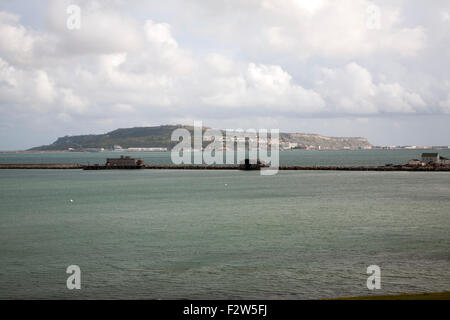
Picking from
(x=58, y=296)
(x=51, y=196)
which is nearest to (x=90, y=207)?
(x=51, y=196)

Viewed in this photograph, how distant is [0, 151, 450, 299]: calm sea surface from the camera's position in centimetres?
2091

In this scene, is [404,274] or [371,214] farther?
[371,214]

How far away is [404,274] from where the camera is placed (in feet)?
73.0

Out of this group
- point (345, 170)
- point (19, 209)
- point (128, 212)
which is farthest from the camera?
point (345, 170)

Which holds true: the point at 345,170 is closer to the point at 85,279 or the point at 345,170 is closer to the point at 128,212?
the point at 128,212

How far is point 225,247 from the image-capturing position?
95.2ft

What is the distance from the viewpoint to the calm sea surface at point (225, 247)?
20906 millimetres

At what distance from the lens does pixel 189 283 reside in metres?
21.4

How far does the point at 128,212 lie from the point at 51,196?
20.7 m

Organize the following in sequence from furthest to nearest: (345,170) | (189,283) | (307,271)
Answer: (345,170)
(307,271)
(189,283)

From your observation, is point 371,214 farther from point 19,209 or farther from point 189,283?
point 19,209
